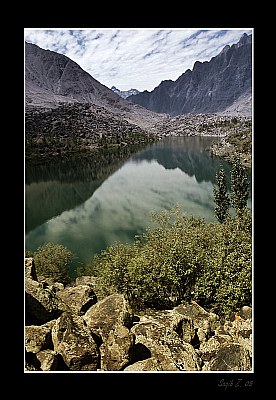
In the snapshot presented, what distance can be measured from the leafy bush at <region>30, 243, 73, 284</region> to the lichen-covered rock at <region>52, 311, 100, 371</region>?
14.9 m

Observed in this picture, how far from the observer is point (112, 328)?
7180 mm

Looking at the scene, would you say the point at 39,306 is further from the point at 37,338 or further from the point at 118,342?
the point at 118,342

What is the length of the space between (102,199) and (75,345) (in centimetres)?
4180

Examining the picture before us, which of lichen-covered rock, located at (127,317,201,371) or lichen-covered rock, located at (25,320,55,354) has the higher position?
lichen-covered rock, located at (25,320,55,354)

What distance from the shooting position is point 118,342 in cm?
659

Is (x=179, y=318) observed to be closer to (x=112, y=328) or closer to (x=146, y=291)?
(x=112, y=328)

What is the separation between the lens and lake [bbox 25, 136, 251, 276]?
1224 inches

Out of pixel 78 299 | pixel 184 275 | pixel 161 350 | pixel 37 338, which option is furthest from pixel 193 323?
pixel 37 338

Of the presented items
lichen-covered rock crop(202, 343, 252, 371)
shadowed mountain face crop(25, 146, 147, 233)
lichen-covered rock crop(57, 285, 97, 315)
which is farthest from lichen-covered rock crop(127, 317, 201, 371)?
shadowed mountain face crop(25, 146, 147, 233)

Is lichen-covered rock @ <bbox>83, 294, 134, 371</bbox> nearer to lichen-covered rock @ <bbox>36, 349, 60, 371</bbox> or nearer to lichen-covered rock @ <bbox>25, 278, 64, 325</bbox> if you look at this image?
lichen-covered rock @ <bbox>36, 349, 60, 371</bbox>

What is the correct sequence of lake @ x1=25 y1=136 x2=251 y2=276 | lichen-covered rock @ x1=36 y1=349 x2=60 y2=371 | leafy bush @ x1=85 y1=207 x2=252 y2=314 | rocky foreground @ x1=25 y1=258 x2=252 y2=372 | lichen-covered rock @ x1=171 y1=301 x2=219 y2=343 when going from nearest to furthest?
lichen-covered rock @ x1=36 y1=349 x2=60 y2=371 → rocky foreground @ x1=25 y1=258 x2=252 y2=372 → lichen-covered rock @ x1=171 y1=301 x2=219 y2=343 → leafy bush @ x1=85 y1=207 x2=252 y2=314 → lake @ x1=25 y1=136 x2=251 y2=276

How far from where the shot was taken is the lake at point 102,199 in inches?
1224

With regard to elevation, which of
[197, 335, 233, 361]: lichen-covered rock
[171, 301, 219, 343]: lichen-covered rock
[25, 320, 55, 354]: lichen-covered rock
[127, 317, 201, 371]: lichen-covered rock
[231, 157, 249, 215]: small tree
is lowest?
[171, 301, 219, 343]: lichen-covered rock

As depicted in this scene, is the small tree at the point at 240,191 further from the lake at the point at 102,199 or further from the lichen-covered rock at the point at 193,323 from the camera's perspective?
the lichen-covered rock at the point at 193,323
